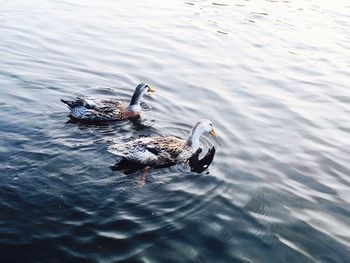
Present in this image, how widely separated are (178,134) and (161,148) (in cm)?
192

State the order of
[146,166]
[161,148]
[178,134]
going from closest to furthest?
[146,166]
[161,148]
[178,134]

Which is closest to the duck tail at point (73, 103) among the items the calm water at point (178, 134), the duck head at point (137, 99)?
the calm water at point (178, 134)

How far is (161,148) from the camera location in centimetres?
1193

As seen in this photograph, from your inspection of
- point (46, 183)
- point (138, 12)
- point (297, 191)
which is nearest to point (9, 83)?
point (46, 183)

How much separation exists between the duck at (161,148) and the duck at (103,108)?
6.97ft

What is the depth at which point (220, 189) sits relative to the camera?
35.5 feet

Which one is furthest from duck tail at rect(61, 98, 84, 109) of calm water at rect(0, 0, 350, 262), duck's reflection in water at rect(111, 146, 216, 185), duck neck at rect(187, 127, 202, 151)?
duck neck at rect(187, 127, 202, 151)

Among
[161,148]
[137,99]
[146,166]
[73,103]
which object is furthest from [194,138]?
[73,103]

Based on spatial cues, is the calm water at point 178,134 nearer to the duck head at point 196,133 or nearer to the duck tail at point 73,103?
the duck tail at point 73,103

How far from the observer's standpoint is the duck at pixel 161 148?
11438 millimetres

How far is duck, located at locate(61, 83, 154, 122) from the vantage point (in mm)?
13539

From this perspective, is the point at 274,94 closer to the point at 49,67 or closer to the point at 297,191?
the point at 297,191

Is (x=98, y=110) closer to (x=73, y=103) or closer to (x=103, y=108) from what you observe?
(x=103, y=108)

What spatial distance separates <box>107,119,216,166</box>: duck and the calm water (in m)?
0.35
